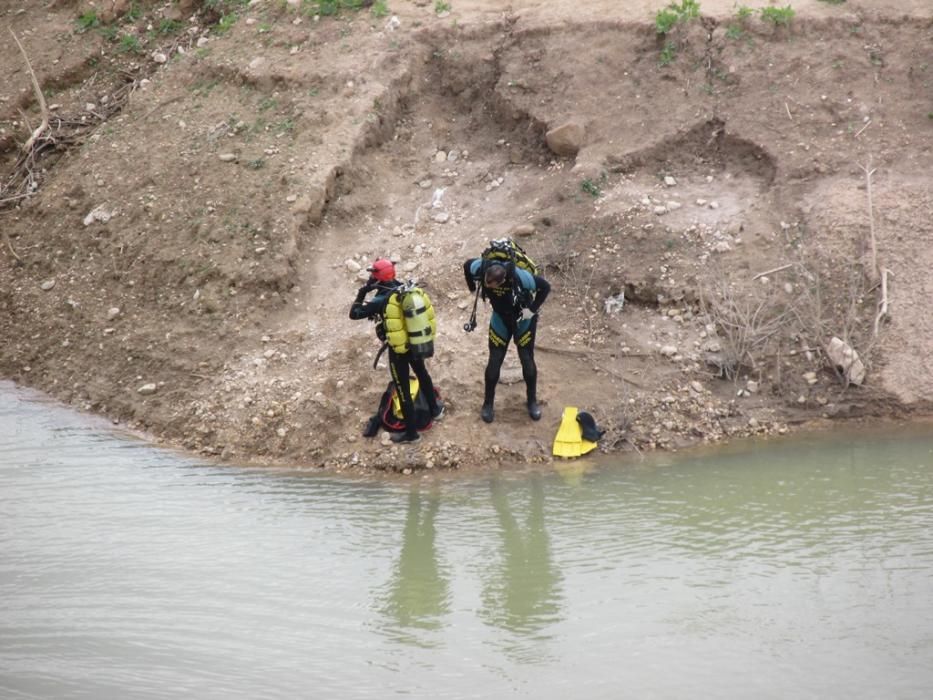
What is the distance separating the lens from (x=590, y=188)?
12.6 metres

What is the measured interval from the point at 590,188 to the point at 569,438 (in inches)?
130

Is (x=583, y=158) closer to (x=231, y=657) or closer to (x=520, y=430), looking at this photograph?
(x=520, y=430)

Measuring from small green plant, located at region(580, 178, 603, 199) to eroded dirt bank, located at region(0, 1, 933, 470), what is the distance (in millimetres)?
67

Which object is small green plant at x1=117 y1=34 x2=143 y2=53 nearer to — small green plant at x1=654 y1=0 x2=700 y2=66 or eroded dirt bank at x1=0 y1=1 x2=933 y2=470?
eroded dirt bank at x1=0 y1=1 x2=933 y2=470

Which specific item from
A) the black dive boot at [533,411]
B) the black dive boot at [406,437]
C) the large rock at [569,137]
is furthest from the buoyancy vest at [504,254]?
the large rock at [569,137]

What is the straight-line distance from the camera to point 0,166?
15.6 m

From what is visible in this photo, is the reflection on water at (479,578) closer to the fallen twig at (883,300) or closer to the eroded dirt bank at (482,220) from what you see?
the eroded dirt bank at (482,220)

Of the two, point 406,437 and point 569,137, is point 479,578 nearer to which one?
point 406,437

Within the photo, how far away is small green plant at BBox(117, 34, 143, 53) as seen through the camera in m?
16.2

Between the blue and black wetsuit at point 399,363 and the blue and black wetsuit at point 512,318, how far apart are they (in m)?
0.58

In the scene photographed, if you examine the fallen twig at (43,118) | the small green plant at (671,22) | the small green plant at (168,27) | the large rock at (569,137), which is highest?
the small green plant at (168,27)

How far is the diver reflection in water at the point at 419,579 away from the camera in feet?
27.4

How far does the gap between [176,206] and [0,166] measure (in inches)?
145

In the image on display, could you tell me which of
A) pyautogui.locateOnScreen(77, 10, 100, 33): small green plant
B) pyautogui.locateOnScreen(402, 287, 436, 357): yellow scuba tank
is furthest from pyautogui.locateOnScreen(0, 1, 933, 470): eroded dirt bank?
pyautogui.locateOnScreen(77, 10, 100, 33): small green plant
